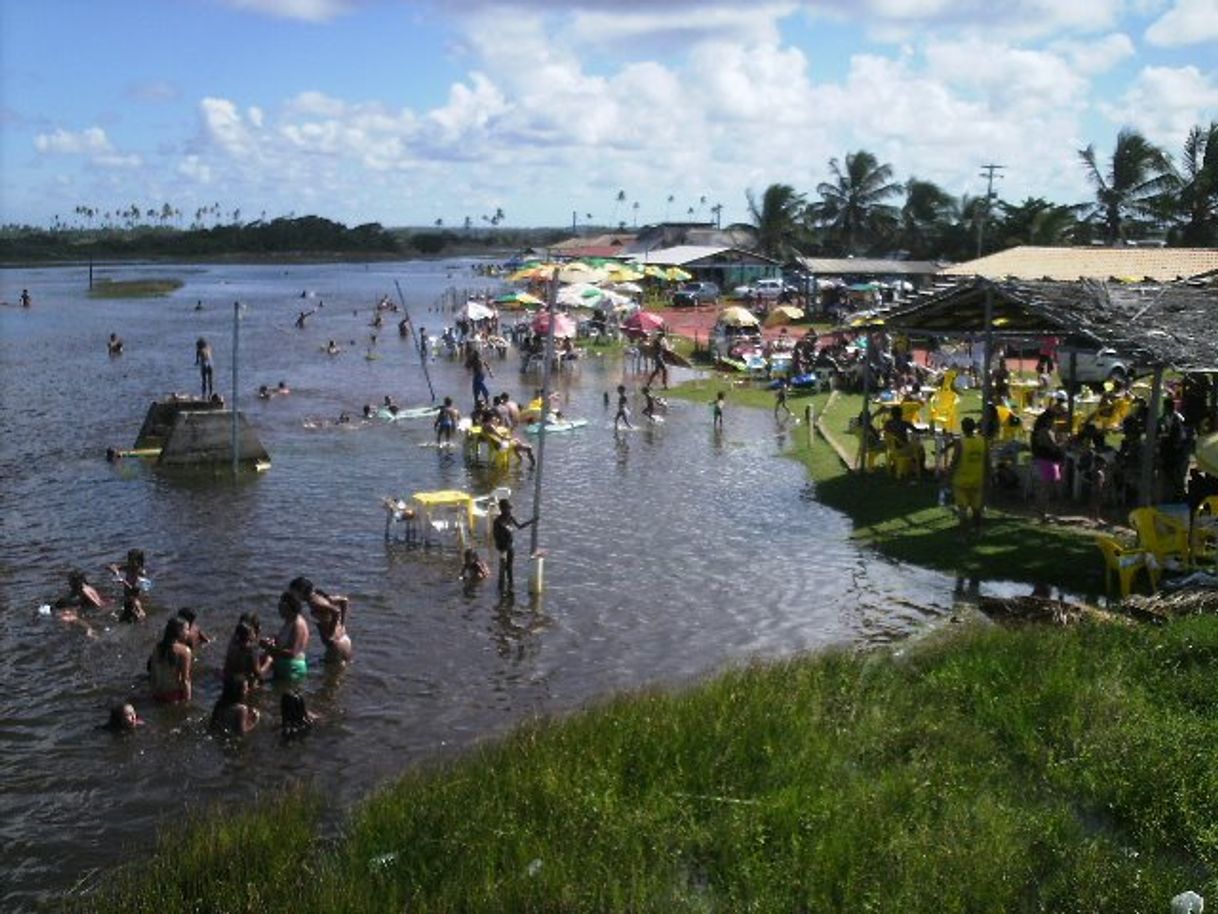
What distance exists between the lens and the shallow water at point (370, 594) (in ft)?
35.8

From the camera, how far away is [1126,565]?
48.5 feet

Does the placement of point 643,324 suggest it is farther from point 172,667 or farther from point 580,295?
Result: point 172,667

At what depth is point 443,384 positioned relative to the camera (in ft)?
133

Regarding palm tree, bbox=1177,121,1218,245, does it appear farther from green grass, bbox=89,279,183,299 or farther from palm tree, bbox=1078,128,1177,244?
green grass, bbox=89,279,183,299

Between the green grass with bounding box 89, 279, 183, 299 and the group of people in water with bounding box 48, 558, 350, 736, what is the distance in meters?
86.4

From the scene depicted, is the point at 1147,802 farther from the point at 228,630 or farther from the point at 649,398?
the point at 649,398

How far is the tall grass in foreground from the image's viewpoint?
7598 mm

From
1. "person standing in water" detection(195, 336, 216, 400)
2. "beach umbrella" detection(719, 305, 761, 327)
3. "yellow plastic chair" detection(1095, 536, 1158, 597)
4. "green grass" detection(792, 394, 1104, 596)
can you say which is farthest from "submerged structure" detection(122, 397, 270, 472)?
"beach umbrella" detection(719, 305, 761, 327)

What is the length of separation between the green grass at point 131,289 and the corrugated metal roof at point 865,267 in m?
60.0

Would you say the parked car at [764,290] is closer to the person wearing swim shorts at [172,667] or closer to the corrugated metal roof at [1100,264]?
the corrugated metal roof at [1100,264]

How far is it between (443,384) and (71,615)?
25879 mm

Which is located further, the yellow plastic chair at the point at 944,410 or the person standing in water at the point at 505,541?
the yellow plastic chair at the point at 944,410

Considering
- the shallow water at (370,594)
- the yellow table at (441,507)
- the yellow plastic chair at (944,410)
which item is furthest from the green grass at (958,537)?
the yellow table at (441,507)

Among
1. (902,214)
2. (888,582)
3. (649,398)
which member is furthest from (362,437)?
(902,214)
